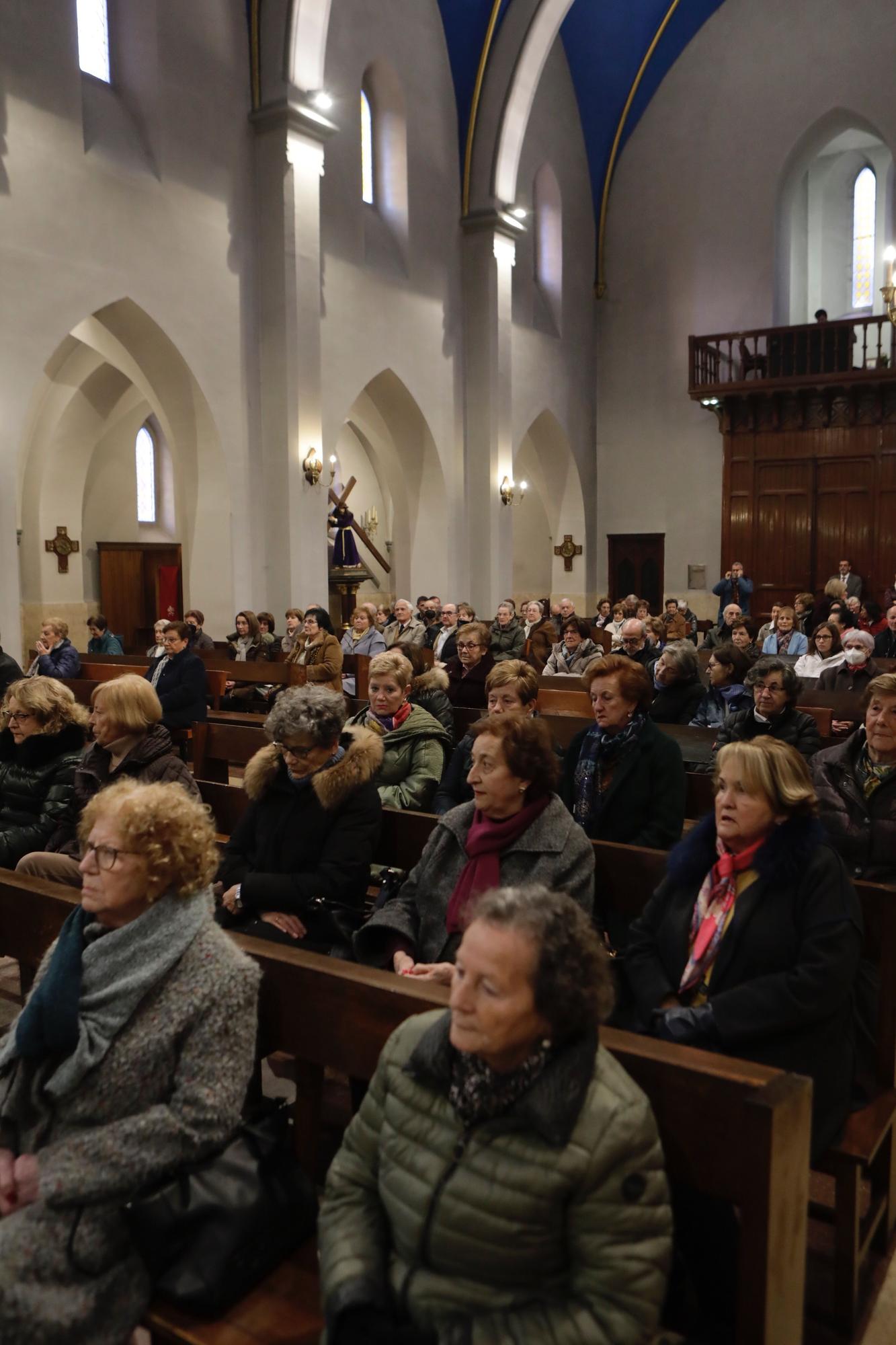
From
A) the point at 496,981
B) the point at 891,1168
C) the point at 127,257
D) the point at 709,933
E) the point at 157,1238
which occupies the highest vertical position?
the point at 127,257

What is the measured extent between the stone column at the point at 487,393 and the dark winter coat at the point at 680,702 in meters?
9.87

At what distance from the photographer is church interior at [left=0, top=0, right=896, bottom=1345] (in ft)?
35.7

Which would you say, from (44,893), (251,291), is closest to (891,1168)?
(44,893)

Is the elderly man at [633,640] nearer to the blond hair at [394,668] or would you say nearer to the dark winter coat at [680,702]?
the dark winter coat at [680,702]

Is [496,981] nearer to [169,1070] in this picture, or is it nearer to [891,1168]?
[169,1070]

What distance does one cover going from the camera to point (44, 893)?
295 cm

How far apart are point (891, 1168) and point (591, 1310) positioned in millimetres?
1253

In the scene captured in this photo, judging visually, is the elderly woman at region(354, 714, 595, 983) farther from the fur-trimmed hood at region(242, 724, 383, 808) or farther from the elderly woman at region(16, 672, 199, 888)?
the elderly woman at region(16, 672, 199, 888)

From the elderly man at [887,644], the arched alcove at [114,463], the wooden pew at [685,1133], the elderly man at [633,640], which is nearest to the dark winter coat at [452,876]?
the wooden pew at [685,1133]

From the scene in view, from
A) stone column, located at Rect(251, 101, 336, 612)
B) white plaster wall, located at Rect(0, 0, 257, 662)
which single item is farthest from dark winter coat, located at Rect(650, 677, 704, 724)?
stone column, located at Rect(251, 101, 336, 612)

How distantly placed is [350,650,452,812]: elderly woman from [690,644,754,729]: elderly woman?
1781 mm

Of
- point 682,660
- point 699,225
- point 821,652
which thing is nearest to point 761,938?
point 682,660

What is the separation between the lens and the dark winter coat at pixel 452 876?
9.44ft

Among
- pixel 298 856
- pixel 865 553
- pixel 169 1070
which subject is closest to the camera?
pixel 169 1070
